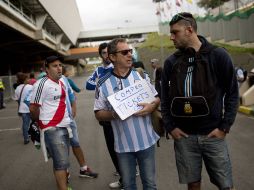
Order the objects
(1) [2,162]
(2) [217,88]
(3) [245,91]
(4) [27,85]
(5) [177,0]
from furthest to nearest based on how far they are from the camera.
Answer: (5) [177,0] → (3) [245,91] → (4) [27,85] → (1) [2,162] → (2) [217,88]

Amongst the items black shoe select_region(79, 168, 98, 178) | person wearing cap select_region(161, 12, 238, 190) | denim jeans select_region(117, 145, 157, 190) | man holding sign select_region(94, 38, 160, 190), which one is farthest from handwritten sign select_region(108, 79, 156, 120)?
black shoe select_region(79, 168, 98, 178)

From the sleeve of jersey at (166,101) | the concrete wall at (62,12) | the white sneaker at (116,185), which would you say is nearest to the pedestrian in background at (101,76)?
the white sneaker at (116,185)

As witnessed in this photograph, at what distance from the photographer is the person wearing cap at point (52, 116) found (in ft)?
15.4

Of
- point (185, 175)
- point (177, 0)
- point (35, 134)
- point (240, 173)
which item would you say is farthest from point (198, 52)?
point (177, 0)

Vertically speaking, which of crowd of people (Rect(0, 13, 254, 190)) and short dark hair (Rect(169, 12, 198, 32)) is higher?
short dark hair (Rect(169, 12, 198, 32))

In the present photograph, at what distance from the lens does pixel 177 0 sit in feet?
118

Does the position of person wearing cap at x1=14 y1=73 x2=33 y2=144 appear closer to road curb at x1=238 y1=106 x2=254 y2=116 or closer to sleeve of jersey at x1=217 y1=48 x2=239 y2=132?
road curb at x1=238 y1=106 x2=254 y2=116

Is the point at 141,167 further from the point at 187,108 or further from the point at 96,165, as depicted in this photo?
the point at 96,165

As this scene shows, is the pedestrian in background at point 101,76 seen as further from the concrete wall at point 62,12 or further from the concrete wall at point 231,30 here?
the concrete wall at point 62,12

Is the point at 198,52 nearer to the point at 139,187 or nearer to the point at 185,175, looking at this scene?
the point at 185,175

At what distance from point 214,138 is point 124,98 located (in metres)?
0.89

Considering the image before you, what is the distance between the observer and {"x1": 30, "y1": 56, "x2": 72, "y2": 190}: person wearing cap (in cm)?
469

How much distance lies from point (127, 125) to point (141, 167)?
17.5 inches

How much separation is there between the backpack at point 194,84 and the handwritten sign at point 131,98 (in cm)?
40
